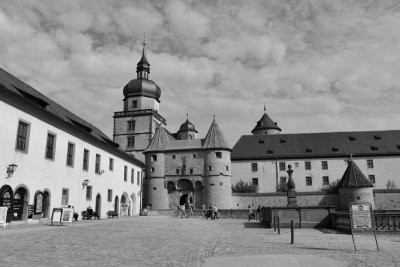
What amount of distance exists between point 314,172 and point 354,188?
15.1m

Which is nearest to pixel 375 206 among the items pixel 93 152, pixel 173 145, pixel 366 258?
pixel 173 145

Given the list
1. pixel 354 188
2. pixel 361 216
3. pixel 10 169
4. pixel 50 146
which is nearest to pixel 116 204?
pixel 50 146

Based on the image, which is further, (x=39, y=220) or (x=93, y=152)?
(x=93, y=152)

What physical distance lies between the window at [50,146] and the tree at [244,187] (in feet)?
127

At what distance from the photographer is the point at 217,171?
5416cm

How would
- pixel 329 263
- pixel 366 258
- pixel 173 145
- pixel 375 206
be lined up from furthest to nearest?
1. pixel 173 145
2. pixel 375 206
3. pixel 366 258
4. pixel 329 263

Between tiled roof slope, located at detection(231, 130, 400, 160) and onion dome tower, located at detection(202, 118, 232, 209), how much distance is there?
8957 millimetres

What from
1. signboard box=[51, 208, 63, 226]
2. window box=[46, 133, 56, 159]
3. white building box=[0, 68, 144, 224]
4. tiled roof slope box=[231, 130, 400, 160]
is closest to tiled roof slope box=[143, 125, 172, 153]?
tiled roof slope box=[231, 130, 400, 160]

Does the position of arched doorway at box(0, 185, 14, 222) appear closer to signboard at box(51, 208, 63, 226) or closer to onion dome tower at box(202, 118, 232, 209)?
signboard at box(51, 208, 63, 226)

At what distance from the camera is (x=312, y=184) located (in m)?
61.9

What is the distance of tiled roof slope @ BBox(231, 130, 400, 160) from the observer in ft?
208

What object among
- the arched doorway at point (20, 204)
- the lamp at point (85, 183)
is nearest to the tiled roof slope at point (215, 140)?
the lamp at point (85, 183)

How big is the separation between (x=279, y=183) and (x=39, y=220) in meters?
45.3

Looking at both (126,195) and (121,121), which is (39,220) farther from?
(121,121)
